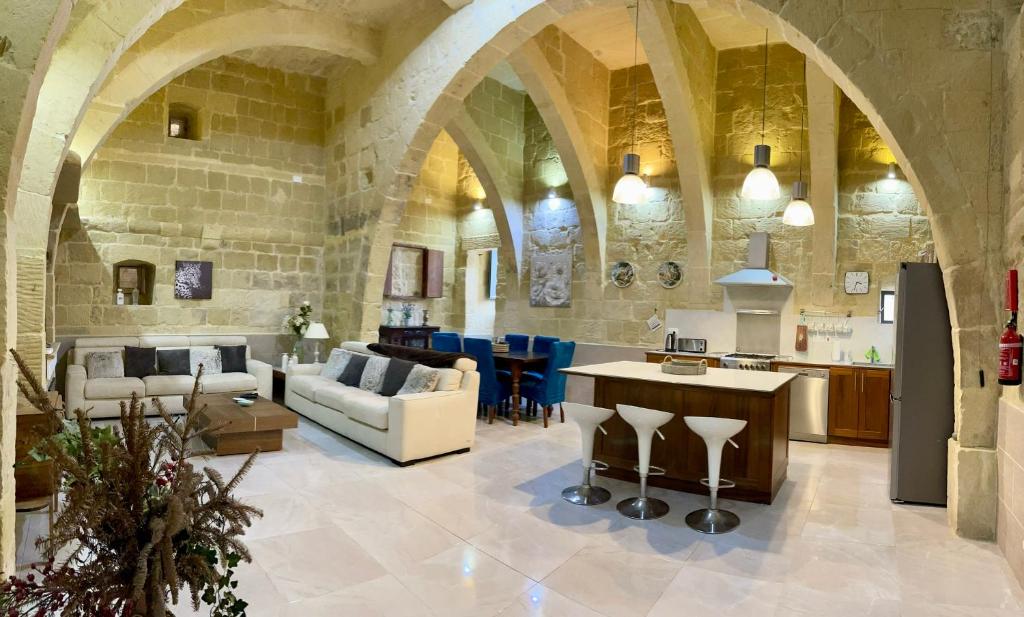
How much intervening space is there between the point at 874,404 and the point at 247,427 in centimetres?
597

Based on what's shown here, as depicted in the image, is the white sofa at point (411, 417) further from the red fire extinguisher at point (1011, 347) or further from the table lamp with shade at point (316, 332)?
the red fire extinguisher at point (1011, 347)

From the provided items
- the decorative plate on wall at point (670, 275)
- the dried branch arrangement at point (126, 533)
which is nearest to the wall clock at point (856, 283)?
the decorative plate on wall at point (670, 275)

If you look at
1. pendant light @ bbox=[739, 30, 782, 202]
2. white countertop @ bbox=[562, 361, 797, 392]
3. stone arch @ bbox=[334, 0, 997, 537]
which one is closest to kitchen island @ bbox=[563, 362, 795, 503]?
white countertop @ bbox=[562, 361, 797, 392]

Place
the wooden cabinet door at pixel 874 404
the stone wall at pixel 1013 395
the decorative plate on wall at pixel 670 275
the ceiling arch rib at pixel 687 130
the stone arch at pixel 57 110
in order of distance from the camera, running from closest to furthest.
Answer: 1. the stone wall at pixel 1013 395
2. the stone arch at pixel 57 110
3. the wooden cabinet door at pixel 874 404
4. the ceiling arch rib at pixel 687 130
5. the decorative plate on wall at pixel 670 275

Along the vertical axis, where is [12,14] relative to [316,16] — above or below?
below

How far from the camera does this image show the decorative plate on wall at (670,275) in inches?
297

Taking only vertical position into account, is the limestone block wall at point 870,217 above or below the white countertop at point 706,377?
above

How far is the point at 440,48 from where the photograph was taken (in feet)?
19.8

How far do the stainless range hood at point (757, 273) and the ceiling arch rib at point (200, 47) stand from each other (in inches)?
204

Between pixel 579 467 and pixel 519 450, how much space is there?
0.68 meters

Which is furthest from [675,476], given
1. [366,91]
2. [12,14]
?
[366,91]

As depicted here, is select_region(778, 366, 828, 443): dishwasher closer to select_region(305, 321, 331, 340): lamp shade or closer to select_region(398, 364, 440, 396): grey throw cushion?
select_region(398, 364, 440, 396): grey throw cushion

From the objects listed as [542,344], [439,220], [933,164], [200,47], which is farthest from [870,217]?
[200,47]

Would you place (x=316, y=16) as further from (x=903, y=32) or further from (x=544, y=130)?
(x=903, y=32)
